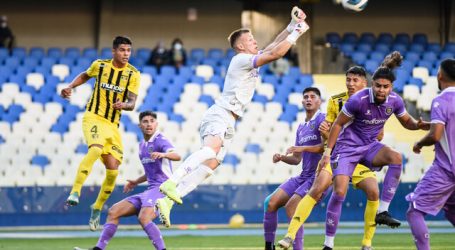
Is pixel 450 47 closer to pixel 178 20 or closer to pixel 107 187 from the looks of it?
pixel 178 20

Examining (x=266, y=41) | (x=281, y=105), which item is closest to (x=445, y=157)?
(x=281, y=105)

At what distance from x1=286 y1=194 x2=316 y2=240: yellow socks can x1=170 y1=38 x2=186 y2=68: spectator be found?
49.1 feet

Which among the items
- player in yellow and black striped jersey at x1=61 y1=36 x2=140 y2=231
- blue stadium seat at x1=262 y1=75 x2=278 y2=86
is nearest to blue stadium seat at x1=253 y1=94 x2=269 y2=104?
blue stadium seat at x1=262 y1=75 x2=278 y2=86

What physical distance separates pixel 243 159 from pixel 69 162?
3.64m

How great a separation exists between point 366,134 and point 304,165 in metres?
1.01

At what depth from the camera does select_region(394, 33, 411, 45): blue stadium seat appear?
1131 inches

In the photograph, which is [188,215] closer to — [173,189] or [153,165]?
[153,165]

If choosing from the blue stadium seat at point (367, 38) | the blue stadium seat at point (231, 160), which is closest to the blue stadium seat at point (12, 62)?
the blue stadium seat at point (231, 160)

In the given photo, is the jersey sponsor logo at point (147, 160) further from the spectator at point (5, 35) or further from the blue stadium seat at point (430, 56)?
the blue stadium seat at point (430, 56)

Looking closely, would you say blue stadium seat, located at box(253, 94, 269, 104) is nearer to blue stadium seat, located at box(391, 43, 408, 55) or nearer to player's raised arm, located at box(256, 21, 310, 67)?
blue stadium seat, located at box(391, 43, 408, 55)

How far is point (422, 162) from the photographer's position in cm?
2164

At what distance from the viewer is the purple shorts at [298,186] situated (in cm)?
1199

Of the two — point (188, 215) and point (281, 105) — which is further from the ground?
point (281, 105)

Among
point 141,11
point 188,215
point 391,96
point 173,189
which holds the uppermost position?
point 141,11
